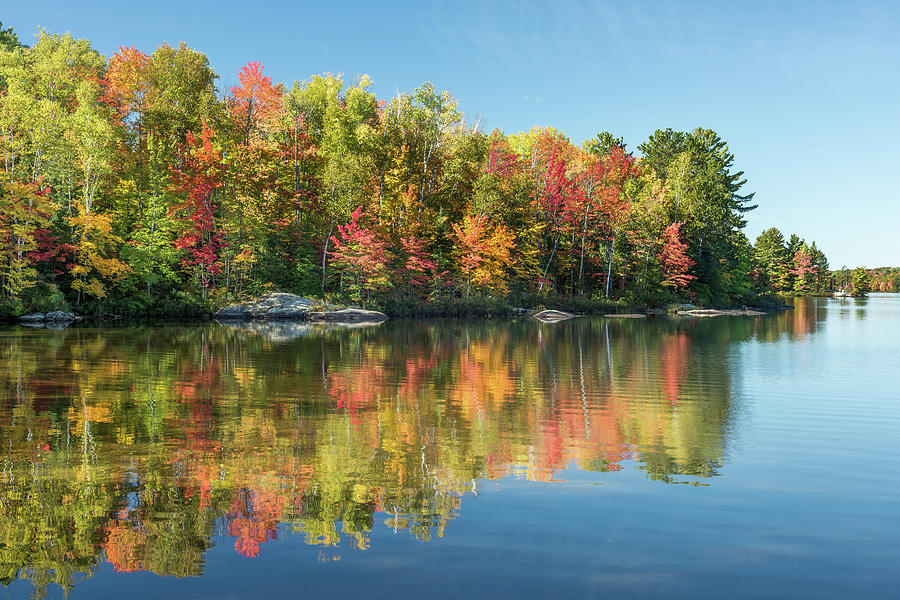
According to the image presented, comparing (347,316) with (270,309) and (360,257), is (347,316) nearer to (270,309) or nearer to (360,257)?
(360,257)

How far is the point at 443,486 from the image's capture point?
736cm

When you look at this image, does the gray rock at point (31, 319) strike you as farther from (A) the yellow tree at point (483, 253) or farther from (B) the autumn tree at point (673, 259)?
(B) the autumn tree at point (673, 259)

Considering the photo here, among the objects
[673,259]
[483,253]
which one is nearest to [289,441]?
[483,253]

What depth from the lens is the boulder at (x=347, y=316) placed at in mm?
45531

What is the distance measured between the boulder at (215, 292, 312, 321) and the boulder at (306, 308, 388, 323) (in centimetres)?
92

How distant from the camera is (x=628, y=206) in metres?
61.4

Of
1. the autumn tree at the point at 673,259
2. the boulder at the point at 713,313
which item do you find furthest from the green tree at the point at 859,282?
the autumn tree at the point at 673,259

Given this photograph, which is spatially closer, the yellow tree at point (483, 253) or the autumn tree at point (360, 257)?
the autumn tree at point (360, 257)

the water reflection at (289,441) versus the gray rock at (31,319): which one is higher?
the gray rock at (31,319)

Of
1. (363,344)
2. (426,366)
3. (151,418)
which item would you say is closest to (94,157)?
(363,344)

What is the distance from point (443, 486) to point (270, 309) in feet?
131

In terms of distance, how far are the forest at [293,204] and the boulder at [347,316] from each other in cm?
231

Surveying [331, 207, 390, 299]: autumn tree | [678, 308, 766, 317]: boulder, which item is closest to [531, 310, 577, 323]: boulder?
[331, 207, 390, 299]: autumn tree

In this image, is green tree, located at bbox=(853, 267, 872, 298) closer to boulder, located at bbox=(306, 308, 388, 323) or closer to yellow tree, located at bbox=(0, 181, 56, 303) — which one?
boulder, located at bbox=(306, 308, 388, 323)
